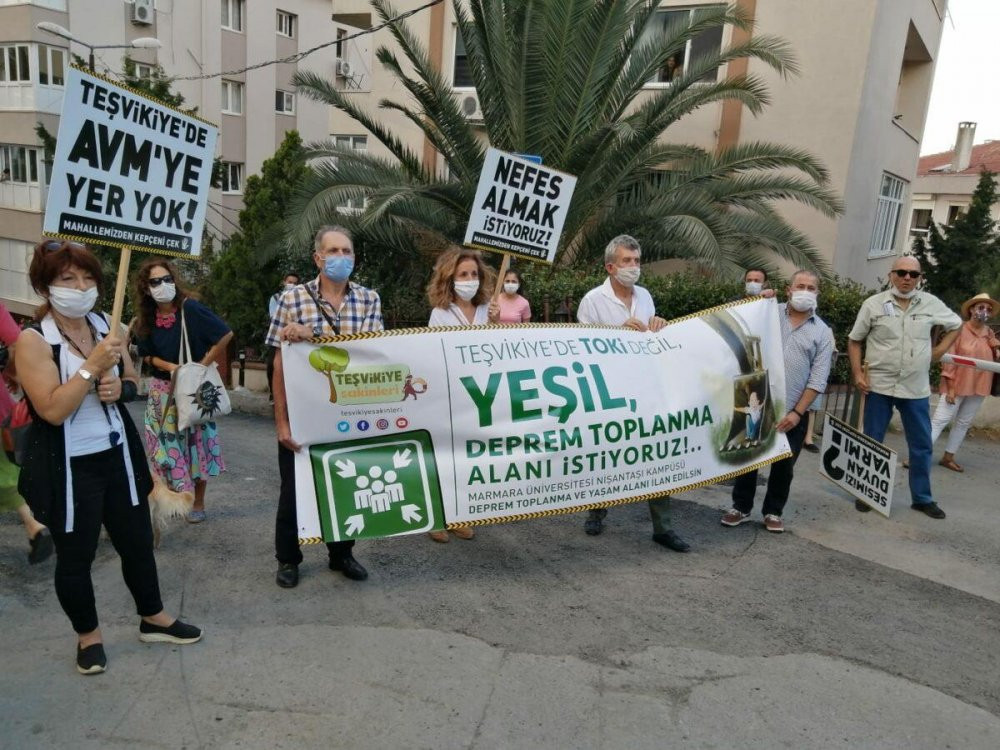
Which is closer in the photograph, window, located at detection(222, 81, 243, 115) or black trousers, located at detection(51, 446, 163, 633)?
black trousers, located at detection(51, 446, 163, 633)

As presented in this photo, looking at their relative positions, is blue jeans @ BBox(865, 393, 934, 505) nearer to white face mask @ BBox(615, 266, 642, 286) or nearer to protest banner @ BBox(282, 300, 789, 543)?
protest banner @ BBox(282, 300, 789, 543)

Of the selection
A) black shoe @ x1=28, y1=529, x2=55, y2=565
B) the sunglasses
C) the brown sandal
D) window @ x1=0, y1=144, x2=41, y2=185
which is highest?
window @ x1=0, y1=144, x2=41, y2=185

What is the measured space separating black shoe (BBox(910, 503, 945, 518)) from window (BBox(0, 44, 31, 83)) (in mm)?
30814

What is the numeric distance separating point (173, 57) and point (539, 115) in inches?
946

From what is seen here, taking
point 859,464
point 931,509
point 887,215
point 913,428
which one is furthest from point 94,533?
point 887,215

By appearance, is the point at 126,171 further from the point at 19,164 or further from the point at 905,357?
the point at 19,164

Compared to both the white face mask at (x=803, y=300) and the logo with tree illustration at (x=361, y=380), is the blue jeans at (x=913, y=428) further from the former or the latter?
the logo with tree illustration at (x=361, y=380)

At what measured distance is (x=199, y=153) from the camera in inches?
150

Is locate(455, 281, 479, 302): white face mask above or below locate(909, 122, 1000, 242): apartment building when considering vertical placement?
below

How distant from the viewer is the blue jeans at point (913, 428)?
5.83 m

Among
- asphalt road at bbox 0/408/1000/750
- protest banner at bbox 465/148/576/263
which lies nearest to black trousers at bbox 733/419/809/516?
asphalt road at bbox 0/408/1000/750

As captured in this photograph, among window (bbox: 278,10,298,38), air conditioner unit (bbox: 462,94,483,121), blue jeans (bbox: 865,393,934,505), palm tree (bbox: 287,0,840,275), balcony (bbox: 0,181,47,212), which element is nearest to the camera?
blue jeans (bbox: 865,393,934,505)

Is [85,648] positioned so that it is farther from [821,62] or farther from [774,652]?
[821,62]

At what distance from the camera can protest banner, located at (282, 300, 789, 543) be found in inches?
160
